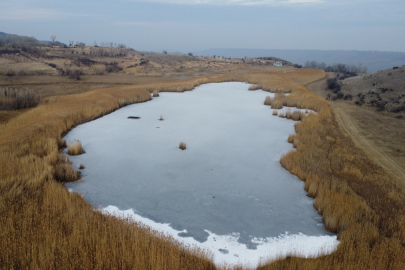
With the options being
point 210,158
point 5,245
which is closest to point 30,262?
point 5,245

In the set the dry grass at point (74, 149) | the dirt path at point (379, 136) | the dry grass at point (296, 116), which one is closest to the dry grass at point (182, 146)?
the dry grass at point (74, 149)

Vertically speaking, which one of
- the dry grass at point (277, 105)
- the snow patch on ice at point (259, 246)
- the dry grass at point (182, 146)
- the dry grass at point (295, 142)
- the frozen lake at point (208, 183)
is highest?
the dry grass at point (277, 105)

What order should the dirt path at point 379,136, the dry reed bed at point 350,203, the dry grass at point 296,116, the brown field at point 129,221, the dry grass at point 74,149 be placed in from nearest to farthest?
the brown field at point 129,221, the dry reed bed at point 350,203, the dry grass at point 74,149, the dirt path at point 379,136, the dry grass at point 296,116

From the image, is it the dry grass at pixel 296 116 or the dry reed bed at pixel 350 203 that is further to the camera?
the dry grass at pixel 296 116

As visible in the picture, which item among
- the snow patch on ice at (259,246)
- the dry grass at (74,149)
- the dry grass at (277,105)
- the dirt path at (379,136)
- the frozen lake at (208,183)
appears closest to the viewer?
the snow patch on ice at (259,246)

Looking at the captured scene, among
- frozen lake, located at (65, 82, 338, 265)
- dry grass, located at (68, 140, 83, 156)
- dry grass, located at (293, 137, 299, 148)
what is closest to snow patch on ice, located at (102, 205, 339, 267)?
frozen lake, located at (65, 82, 338, 265)

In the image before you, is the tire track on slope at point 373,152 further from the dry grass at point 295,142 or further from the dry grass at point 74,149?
the dry grass at point 74,149

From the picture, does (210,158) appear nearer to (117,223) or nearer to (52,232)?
(117,223)
